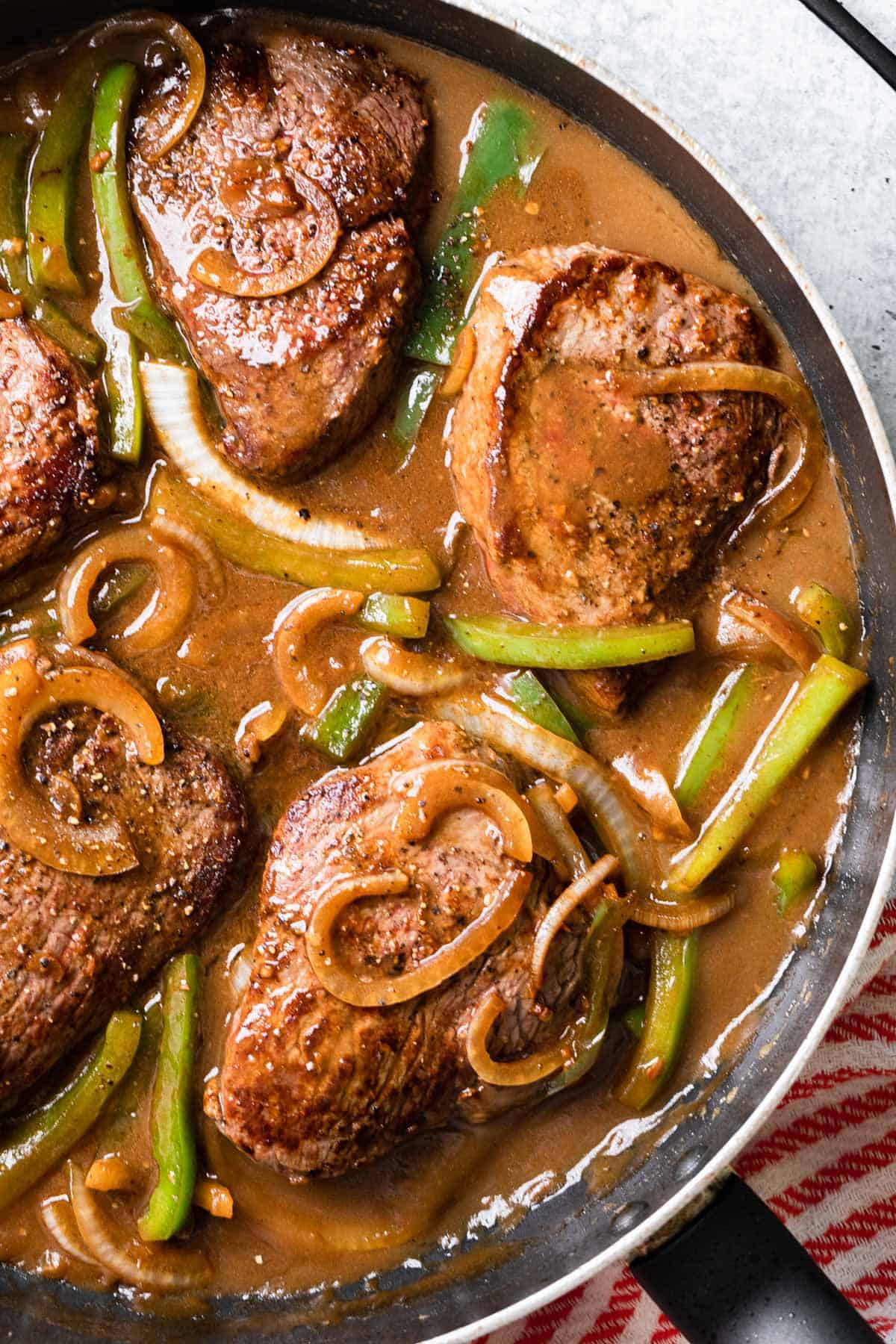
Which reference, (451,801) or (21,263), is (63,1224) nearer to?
(451,801)

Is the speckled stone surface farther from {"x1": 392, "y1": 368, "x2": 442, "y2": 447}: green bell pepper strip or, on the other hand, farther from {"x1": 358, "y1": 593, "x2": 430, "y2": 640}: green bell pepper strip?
{"x1": 358, "y1": 593, "x2": 430, "y2": 640}: green bell pepper strip

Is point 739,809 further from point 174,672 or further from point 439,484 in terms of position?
point 174,672

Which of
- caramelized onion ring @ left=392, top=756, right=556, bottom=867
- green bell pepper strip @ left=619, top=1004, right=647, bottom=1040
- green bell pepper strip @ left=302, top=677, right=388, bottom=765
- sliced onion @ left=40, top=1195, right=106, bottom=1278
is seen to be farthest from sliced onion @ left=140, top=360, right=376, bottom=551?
sliced onion @ left=40, top=1195, right=106, bottom=1278

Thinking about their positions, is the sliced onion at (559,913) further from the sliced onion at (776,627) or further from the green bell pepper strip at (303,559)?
the green bell pepper strip at (303,559)

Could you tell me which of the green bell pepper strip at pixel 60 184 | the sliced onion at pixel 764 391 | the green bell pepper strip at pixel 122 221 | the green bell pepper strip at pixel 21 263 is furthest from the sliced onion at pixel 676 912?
the green bell pepper strip at pixel 60 184

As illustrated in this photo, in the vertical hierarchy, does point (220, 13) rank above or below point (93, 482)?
above

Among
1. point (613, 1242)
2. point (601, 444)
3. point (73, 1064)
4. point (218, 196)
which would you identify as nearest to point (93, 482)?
point (218, 196)

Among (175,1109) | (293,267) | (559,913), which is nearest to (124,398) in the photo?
(293,267)
